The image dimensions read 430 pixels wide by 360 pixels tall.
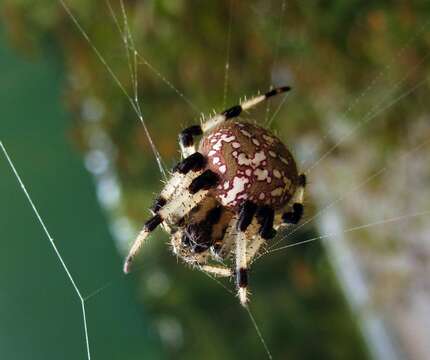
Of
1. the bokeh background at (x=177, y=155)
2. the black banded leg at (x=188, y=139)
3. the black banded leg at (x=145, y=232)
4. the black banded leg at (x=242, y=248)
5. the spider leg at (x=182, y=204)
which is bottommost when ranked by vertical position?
the black banded leg at (x=242, y=248)

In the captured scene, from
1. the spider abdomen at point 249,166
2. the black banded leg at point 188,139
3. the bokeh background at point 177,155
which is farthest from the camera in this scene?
the bokeh background at point 177,155

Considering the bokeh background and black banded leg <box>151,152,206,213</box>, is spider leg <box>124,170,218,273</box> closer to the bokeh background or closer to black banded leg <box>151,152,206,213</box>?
black banded leg <box>151,152,206,213</box>

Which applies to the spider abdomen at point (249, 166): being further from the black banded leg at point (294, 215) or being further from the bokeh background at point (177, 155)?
the bokeh background at point (177, 155)

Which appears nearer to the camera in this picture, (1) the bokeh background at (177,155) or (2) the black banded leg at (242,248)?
(2) the black banded leg at (242,248)

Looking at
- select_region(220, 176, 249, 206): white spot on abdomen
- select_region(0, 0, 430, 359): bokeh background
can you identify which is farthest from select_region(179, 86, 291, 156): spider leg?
select_region(0, 0, 430, 359): bokeh background

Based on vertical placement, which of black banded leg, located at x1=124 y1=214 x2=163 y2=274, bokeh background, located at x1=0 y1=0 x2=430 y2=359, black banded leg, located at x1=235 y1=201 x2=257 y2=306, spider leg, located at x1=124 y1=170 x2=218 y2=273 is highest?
bokeh background, located at x1=0 y1=0 x2=430 y2=359

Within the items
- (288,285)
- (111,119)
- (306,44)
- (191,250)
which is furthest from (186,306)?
(191,250)

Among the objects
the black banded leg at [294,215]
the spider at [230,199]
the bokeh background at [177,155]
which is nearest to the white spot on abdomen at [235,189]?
the spider at [230,199]

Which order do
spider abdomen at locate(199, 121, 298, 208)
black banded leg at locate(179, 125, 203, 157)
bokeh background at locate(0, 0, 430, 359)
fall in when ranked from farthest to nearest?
bokeh background at locate(0, 0, 430, 359) < black banded leg at locate(179, 125, 203, 157) < spider abdomen at locate(199, 121, 298, 208)

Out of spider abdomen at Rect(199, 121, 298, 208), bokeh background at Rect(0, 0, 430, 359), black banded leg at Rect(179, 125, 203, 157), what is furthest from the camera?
bokeh background at Rect(0, 0, 430, 359)
